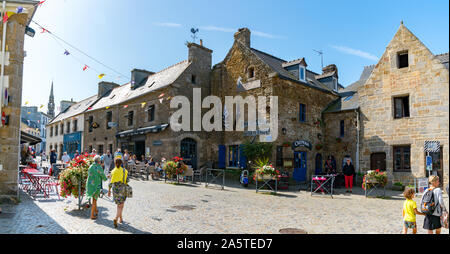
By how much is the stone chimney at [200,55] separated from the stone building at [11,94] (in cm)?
1184

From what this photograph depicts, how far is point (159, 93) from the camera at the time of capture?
66.9ft

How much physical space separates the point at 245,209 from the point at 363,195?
6.21m

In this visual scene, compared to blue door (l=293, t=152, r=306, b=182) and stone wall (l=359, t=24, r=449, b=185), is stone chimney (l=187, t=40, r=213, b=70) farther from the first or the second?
stone wall (l=359, t=24, r=449, b=185)

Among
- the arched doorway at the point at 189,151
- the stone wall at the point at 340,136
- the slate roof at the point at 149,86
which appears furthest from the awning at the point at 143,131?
the stone wall at the point at 340,136

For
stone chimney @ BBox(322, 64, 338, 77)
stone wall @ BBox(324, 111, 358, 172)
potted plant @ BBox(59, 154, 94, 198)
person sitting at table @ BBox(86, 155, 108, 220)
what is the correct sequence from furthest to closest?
stone chimney @ BBox(322, 64, 338, 77), stone wall @ BBox(324, 111, 358, 172), potted plant @ BBox(59, 154, 94, 198), person sitting at table @ BBox(86, 155, 108, 220)

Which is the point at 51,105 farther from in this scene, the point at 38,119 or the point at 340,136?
the point at 340,136

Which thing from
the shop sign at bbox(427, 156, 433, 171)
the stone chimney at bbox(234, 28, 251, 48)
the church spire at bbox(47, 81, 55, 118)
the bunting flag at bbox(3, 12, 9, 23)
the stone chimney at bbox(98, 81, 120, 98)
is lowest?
the shop sign at bbox(427, 156, 433, 171)

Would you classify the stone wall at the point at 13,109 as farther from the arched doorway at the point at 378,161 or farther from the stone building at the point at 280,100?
the arched doorway at the point at 378,161

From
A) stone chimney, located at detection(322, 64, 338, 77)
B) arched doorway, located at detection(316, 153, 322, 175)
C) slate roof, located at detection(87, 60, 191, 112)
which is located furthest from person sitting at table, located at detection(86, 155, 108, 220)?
stone chimney, located at detection(322, 64, 338, 77)

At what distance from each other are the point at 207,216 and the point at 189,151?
1249cm

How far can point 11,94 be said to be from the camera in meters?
9.18

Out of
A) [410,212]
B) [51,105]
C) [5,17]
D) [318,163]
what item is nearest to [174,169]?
[5,17]

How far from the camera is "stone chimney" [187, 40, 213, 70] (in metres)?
20.9
